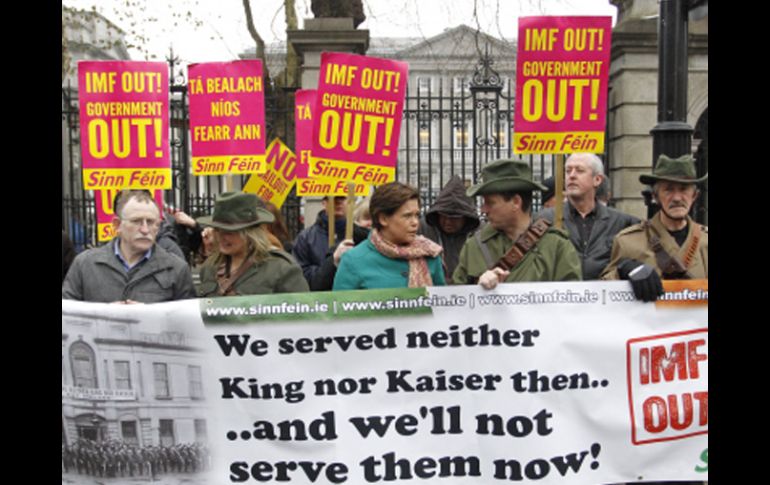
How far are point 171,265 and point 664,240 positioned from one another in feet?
8.69

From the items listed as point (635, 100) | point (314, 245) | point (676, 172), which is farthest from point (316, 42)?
point (676, 172)

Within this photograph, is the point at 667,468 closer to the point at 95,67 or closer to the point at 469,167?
the point at 95,67

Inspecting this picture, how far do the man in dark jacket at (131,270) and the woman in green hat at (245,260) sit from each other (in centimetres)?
19

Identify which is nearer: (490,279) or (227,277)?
(490,279)

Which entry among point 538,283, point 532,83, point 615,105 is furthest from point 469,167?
point 538,283

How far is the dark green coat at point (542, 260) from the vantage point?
3967 mm

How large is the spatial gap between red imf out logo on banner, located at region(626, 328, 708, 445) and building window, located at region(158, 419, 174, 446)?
2128mm

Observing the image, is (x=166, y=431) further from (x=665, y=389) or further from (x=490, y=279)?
(x=665, y=389)

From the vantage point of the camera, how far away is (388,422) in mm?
3678

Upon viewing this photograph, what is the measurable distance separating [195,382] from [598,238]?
2.88 meters

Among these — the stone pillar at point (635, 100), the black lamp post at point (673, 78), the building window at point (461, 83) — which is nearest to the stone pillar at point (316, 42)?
the building window at point (461, 83)

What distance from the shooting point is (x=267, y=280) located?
4188 mm

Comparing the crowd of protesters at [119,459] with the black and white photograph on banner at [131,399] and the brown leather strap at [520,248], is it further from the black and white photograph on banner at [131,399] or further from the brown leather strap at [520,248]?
the brown leather strap at [520,248]

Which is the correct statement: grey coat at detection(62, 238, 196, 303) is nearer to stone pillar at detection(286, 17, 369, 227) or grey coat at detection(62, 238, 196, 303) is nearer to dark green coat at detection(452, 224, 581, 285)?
dark green coat at detection(452, 224, 581, 285)
